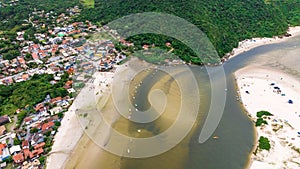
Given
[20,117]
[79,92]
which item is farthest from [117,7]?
[20,117]

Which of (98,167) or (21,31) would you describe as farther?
(21,31)

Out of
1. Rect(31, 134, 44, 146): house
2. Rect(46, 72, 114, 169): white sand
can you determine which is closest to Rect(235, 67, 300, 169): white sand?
Rect(46, 72, 114, 169): white sand

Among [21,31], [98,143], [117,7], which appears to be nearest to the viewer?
[98,143]

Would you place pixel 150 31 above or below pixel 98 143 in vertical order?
above

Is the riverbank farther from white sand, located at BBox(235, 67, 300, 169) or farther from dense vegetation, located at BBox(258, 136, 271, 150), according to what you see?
dense vegetation, located at BBox(258, 136, 271, 150)

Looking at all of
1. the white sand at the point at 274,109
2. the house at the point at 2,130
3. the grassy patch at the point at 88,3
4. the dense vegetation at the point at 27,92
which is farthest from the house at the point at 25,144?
the grassy patch at the point at 88,3

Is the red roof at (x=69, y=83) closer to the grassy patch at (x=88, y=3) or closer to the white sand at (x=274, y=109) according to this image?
the white sand at (x=274, y=109)

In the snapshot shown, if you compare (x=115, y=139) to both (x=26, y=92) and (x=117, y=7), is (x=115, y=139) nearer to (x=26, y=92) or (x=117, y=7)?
(x=26, y=92)
